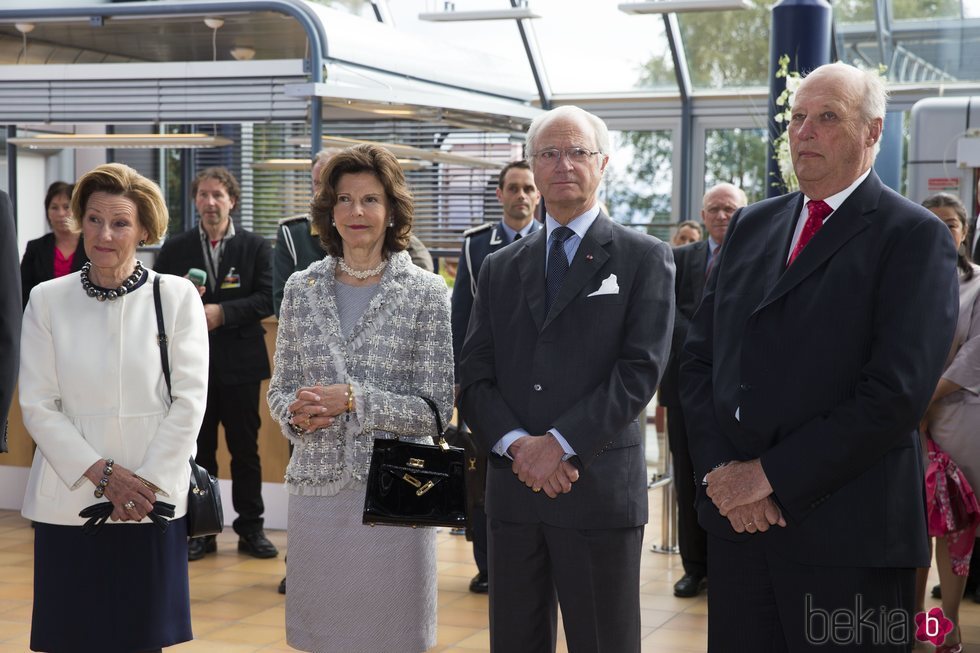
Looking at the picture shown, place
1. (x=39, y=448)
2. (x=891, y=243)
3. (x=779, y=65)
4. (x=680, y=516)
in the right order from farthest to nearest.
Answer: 1. (x=779, y=65)
2. (x=680, y=516)
3. (x=39, y=448)
4. (x=891, y=243)

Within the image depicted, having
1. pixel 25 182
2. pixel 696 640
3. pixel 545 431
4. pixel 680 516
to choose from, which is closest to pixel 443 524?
pixel 545 431

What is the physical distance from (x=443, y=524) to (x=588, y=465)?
0.42 meters

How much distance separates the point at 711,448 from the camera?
104 inches

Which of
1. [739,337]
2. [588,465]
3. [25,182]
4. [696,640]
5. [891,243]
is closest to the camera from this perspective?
[891,243]

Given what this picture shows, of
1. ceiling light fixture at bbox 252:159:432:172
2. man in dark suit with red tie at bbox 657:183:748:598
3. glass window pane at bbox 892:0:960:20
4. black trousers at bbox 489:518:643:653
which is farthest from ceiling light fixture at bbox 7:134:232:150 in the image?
glass window pane at bbox 892:0:960:20

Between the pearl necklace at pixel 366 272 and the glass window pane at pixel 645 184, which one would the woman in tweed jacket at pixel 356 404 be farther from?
the glass window pane at pixel 645 184

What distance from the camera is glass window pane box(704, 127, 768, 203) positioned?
11531 millimetres

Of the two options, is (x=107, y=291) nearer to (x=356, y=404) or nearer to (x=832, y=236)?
(x=356, y=404)

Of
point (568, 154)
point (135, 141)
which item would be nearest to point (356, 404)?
point (568, 154)

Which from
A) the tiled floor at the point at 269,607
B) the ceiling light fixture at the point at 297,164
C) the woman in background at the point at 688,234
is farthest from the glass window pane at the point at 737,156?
the tiled floor at the point at 269,607

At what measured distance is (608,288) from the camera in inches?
118

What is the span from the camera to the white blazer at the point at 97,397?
3.13m

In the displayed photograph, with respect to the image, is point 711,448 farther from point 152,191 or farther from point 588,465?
point 152,191

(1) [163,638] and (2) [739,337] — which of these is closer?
(2) [739,337]
